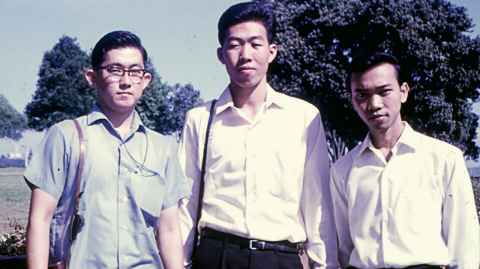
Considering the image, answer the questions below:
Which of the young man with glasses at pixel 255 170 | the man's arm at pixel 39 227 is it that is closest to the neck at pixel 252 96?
the young man with glasses at pixel 255 170

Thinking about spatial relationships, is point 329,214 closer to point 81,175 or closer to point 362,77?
point 362,77

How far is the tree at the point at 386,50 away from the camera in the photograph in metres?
23.9

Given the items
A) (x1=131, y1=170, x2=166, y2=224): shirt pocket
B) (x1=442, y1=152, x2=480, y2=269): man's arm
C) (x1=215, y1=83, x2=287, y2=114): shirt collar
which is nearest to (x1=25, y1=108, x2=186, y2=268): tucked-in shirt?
(x1=131, y1=170, x2=166, y2=224): shirt pocket

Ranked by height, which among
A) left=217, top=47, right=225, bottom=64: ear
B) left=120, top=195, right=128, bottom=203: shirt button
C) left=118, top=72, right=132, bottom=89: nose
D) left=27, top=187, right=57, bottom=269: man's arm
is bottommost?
left=27, top=187, right=57, bottom=269: man's arm

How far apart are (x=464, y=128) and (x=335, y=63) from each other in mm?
6965

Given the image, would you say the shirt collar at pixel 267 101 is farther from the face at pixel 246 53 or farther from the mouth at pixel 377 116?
the mouth at pixel 377 116

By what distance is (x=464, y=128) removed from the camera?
25531mm

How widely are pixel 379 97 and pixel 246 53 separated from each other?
2.80ft

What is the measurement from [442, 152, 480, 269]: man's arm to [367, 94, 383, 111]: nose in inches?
20.3

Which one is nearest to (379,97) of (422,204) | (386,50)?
(422,204)

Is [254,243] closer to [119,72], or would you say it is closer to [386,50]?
[119,72]

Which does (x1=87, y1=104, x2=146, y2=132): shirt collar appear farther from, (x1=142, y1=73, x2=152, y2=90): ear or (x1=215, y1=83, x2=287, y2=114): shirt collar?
(x1=215, y1=83, x2=287, y2=114): shirt collar

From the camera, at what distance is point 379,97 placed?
3.22 m

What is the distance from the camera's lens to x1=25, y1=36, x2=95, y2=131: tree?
49781 mm
